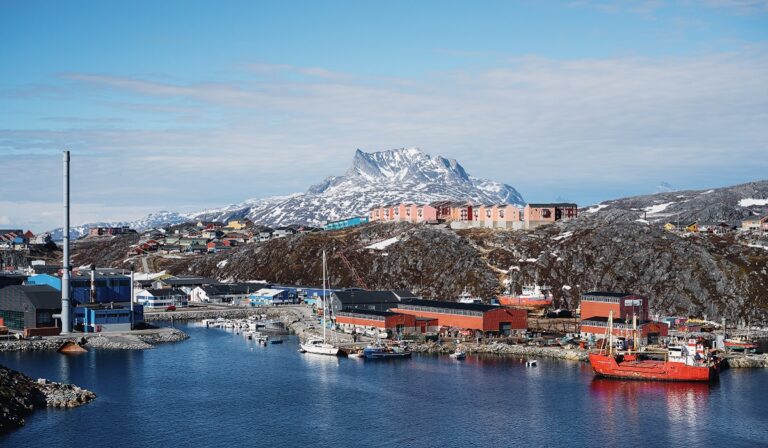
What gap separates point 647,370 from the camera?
66375mm

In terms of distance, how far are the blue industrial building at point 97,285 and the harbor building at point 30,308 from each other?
15.5ft

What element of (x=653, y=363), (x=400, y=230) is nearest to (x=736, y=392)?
(x=653, y=363)

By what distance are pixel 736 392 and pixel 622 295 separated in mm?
25141

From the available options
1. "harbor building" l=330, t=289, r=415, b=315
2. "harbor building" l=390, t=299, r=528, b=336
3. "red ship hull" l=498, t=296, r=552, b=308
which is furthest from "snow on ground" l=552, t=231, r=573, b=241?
"harbor building" l=390, t=299, r=528, b=336

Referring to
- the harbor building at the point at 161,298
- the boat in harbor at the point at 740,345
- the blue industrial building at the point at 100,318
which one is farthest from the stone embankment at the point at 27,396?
the harbor building at the point at 161,298

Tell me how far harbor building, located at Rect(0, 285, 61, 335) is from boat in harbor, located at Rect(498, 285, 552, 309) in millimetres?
53611

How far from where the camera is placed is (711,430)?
49.4m

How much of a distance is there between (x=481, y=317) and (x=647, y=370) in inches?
847

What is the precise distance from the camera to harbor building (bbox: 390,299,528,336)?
84.6m

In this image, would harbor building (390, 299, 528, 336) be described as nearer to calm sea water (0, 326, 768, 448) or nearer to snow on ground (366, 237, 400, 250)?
calm sea water (0, 326, 768, 448)

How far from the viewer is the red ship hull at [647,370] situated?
64812mm

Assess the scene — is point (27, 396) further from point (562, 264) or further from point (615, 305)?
point (562, 264)

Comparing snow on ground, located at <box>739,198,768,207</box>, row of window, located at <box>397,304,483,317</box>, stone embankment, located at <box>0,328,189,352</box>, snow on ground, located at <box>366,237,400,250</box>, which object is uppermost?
snow on ground, located at <box>739,198,768,207</box>

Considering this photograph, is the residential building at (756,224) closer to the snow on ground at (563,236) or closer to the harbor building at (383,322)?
the snow on ground at (563,236)
